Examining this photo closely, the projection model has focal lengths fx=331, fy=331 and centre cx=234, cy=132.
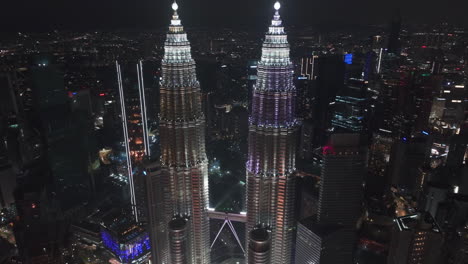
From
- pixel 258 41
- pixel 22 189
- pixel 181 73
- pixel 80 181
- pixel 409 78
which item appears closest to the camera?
pixel 181 73

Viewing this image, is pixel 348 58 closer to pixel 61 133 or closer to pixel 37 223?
pixel 61 133

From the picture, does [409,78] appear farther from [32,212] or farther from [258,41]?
[32,212]

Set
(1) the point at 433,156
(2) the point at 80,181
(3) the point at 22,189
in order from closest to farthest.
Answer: (3) the point at 22,189
(1) the point at 433,156
(2) the point at 80,181

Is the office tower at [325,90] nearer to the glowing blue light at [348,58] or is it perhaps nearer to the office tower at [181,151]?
the glowing blue light at [348,58]

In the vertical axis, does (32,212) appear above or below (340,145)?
below

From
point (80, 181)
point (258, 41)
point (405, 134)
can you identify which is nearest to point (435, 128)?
point (405, 134)

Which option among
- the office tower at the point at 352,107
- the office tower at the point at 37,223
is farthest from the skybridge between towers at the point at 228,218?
the office tower at the point at 352,107

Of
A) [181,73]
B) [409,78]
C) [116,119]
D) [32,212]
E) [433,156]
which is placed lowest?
[32,212]

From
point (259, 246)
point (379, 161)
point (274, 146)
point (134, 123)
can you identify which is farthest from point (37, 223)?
point (379, 161)
